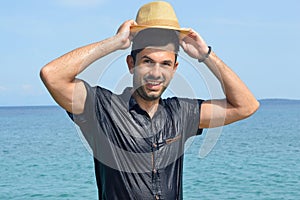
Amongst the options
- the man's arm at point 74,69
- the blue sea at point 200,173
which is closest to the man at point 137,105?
the man's arm at point 74,69

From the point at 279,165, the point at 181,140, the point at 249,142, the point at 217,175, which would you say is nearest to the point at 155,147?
the point at 181,140

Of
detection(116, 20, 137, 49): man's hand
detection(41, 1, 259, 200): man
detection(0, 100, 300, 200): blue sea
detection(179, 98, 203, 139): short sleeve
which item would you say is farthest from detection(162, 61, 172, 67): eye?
detection(0, 100, 300, 200): blue sea

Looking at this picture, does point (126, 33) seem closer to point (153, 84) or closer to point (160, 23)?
point (160, 23)

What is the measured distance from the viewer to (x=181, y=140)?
332 centimetres

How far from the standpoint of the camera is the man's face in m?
3.08

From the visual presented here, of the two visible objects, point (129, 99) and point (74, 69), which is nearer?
point (74, 69)

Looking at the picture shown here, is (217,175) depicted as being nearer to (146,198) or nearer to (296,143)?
(296,143)

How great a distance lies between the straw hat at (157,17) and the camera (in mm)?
3086

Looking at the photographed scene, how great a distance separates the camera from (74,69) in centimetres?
303

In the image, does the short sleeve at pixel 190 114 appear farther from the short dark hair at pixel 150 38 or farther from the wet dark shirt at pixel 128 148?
the short dark hair at pixel 150 38

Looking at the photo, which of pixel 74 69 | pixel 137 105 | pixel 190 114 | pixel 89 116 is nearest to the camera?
pixel 74 69

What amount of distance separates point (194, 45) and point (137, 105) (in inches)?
18.7

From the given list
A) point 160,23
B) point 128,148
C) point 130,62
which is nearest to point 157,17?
point 160,23

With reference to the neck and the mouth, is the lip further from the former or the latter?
the neck
